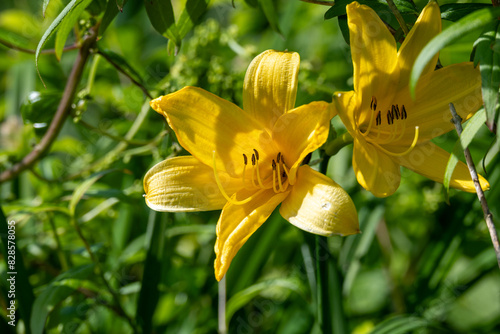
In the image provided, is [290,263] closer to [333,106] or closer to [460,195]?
[460,195]

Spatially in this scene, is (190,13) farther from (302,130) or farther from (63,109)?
(63,109)

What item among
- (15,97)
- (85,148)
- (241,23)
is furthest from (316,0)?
(15,97)

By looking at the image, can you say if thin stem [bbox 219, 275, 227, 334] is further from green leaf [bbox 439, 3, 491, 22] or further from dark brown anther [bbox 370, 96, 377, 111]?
green leaf [bbox 439, 3, 491, 22]

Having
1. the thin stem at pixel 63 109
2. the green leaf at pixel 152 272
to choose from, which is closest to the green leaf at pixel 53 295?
the green leaf at pixel 152 272

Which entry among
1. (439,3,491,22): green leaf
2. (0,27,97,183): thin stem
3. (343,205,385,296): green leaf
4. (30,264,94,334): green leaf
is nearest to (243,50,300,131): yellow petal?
(439,3,491,22): green leaf

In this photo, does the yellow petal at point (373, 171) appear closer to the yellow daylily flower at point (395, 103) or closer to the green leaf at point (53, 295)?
the yellow daylily flower at point (395, 103)

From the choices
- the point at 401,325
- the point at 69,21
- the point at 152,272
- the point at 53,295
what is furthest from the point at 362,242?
the point at 69,21
